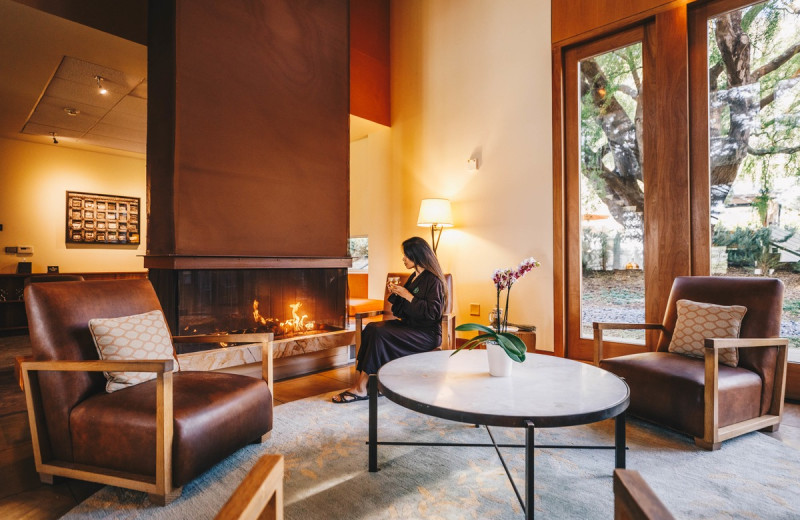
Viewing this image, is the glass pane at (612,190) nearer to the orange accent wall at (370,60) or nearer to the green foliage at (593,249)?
the green foliage at (593,249)

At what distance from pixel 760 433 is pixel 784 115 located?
2.17 meters

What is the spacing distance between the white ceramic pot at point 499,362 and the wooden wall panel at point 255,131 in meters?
2.16

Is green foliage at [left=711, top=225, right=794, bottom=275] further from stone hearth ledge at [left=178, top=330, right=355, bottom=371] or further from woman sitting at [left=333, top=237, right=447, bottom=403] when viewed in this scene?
stone hearth ledge at [left=178, top=330, right=355, bottom=371]

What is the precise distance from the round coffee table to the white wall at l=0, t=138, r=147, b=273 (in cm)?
581

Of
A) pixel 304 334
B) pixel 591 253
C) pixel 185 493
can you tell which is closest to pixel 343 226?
pixel 304 334

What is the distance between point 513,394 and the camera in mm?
1624

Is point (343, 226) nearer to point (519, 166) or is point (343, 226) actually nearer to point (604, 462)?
point (519, 166)

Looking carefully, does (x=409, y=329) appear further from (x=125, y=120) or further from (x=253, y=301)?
(x=125, y=120)

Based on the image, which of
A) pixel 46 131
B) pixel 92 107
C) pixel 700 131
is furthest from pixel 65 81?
pixel 700 131

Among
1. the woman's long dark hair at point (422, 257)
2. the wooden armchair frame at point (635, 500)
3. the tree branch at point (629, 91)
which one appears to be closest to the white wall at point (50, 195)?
the woman's long dark hair at point (422, 257)

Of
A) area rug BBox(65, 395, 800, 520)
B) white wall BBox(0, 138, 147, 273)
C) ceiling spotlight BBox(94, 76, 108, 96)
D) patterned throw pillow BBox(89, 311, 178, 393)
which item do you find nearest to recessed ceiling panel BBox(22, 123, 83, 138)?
white wall BBox(0, 138, 147, 273)

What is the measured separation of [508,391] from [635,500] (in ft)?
3.33

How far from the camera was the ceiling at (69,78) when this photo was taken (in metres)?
3.17

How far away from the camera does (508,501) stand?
1.66 meters
